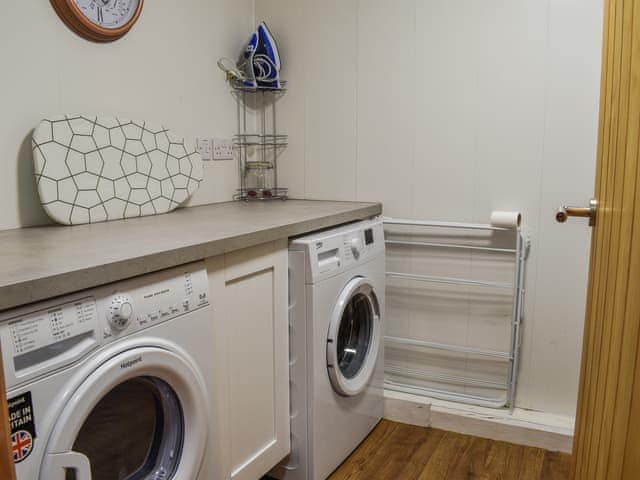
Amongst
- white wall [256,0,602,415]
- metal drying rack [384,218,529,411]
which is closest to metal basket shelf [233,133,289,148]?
white wall [256,0,602,415]

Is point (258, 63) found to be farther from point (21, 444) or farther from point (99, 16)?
point (21, 444)

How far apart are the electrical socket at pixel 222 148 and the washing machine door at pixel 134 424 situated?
1.31 metres

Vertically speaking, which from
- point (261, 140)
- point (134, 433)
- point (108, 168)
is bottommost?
point (134, 433)

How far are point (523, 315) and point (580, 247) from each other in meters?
0.34

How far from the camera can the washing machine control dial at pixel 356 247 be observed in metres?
1.99

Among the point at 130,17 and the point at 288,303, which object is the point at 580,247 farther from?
the point at 130,17

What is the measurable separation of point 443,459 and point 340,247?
880mm

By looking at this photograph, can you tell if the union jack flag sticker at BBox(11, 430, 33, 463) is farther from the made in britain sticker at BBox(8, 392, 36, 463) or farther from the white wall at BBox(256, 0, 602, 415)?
the white wall at BBox(256, 0, 602, 415)

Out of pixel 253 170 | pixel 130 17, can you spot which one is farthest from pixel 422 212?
pixel 130 17

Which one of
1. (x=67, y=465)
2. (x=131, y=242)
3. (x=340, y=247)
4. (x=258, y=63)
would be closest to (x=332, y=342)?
(x=340, y=247)

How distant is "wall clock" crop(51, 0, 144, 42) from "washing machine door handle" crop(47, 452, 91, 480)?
1322mm

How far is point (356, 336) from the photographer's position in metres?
2.19

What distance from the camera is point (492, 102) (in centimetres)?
216

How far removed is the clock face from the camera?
5.81 ft
